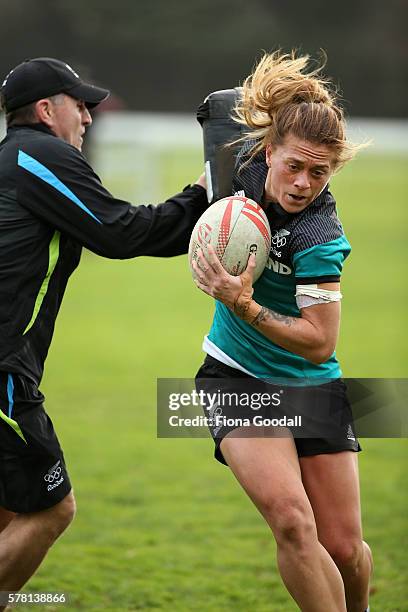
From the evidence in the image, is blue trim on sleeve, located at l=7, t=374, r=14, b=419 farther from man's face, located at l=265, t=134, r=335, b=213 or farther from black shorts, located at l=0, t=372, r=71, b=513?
man's face, located at l=265, t=134, r=335, b=213

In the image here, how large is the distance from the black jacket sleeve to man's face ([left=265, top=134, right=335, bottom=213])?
2.34 feet

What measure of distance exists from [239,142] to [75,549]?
262 centimetres

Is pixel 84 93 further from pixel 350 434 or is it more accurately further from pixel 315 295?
pixel 350 434

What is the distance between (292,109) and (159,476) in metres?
4.06

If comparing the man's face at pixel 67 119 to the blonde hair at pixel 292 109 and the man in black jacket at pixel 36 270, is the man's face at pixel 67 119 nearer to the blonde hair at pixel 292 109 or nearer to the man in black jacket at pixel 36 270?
the man in black jacket at pixel 36 270

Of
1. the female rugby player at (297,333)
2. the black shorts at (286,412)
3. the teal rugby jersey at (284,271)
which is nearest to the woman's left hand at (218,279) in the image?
the female rugby player at (297,333)

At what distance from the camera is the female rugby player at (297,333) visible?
389 cm

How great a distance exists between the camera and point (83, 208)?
4363 millimetres

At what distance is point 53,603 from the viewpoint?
16.3 ft

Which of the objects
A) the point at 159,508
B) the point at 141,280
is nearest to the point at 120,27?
the point at 141,280

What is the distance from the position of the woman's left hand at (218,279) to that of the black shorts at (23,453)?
0.89 meters

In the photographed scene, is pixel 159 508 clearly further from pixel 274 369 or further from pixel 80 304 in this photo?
pixel 80 304

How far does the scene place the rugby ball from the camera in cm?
398

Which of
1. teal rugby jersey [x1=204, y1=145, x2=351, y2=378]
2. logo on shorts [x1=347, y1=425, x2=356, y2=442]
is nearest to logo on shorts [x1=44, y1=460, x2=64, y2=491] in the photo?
teal rugby jersey [x1=204, y1=145, x2=351, y2=378]
